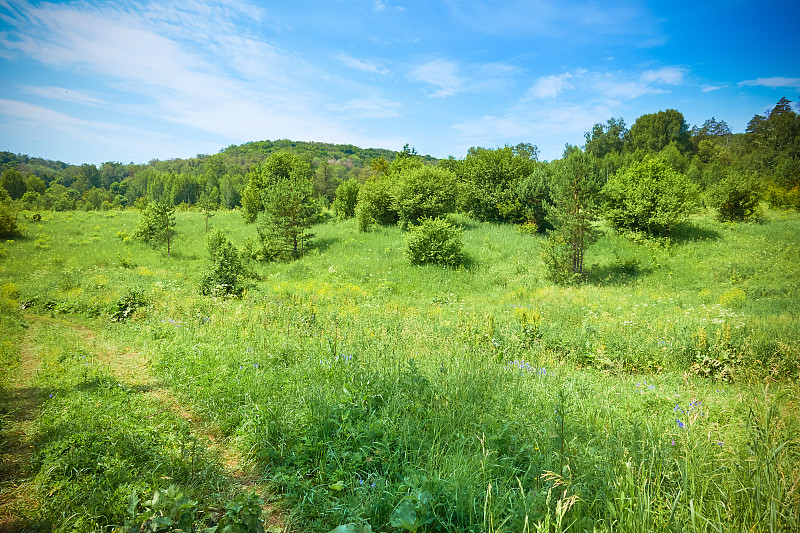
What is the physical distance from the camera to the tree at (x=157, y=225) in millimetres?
18297

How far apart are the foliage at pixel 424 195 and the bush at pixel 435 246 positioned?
19.9 ft

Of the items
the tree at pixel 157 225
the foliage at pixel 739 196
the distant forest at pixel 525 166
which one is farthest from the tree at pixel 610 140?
the tree at pixel 157 225

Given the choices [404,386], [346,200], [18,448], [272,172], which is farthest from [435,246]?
[272,172]

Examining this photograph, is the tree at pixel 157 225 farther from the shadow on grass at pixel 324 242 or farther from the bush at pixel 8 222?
the shadow on grass at pixel 324 242

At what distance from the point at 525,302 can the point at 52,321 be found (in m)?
12.8

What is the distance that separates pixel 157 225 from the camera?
1859 centimetres

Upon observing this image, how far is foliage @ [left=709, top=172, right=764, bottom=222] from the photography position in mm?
21969

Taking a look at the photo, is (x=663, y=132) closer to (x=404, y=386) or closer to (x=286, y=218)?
(x=286, y=218)

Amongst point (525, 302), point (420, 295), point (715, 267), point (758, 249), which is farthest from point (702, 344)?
point (758, 249)

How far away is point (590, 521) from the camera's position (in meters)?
2.12

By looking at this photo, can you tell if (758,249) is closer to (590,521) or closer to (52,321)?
(590,521)

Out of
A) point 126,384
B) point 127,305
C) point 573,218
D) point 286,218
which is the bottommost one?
point 126,384

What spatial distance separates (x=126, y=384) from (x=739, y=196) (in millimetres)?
32285

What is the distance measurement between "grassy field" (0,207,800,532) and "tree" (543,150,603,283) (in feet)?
13.4
